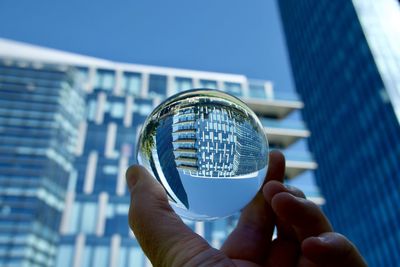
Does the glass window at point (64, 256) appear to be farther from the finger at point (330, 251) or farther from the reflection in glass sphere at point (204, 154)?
the finger at point (330, 251)

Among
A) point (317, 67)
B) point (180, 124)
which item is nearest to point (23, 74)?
point (317, 67)

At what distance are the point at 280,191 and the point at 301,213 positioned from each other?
16 cm

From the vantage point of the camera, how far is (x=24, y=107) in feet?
124

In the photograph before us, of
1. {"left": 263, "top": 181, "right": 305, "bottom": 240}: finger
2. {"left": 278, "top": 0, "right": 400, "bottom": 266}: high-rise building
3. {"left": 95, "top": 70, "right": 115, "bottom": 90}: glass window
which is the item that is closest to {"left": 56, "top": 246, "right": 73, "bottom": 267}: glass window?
{"left": 95, "top": 70, "right": 115, "bottom": 90}: glass window

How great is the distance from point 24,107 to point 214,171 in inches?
1595

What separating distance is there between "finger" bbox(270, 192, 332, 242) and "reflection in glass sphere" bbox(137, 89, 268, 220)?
191 millimetres

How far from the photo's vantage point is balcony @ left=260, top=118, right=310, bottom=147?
28.1m

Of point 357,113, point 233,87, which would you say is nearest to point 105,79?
point 233,87

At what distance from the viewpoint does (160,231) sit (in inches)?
54.9

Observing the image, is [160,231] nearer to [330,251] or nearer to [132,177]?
[132,177]

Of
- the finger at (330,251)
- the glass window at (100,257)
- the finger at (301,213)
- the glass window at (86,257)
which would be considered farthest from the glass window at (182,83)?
the finger at (330,251)

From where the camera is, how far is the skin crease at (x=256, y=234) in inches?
51.0

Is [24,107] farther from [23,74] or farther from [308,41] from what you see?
[308,41]

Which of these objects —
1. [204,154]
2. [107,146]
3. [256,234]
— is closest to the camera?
[204,154]
